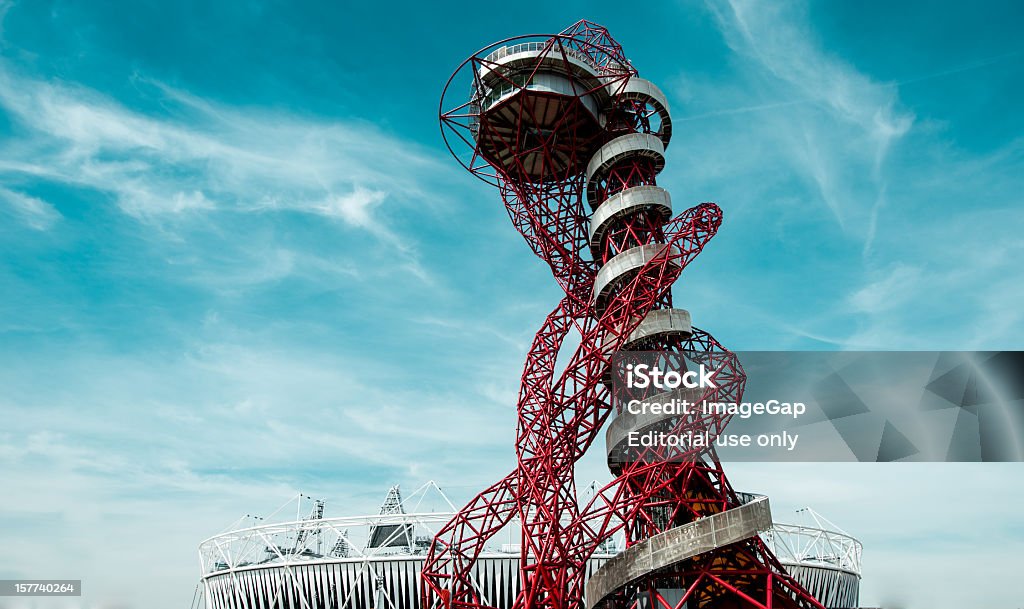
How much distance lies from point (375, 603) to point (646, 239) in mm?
41981

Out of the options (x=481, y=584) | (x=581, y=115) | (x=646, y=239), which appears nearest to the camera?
(x=646, y=239)

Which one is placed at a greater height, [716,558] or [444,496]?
[444,496]

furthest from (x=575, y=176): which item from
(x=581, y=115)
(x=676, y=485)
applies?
(x=676, y=485)

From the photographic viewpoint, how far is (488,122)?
4891 cm

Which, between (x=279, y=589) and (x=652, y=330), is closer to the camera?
(x=652, y=330)

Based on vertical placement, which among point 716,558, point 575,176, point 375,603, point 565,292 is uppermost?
point 575,176

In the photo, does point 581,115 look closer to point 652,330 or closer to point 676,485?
point 652,330

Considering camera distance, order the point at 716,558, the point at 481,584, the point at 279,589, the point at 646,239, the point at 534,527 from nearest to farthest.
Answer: the point at 716,558, the point at 534,527, the point at 646,239, the point at 481,584, the point at 279,589

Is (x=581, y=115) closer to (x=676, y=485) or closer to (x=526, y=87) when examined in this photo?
(x=526, y=87)

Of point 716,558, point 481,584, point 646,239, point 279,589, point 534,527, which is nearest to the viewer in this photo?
point 716,558

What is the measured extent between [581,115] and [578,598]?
31.3 m

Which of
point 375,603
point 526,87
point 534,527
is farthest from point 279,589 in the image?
point 526,87

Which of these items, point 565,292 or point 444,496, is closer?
point 565,292

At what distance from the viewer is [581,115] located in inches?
1905
